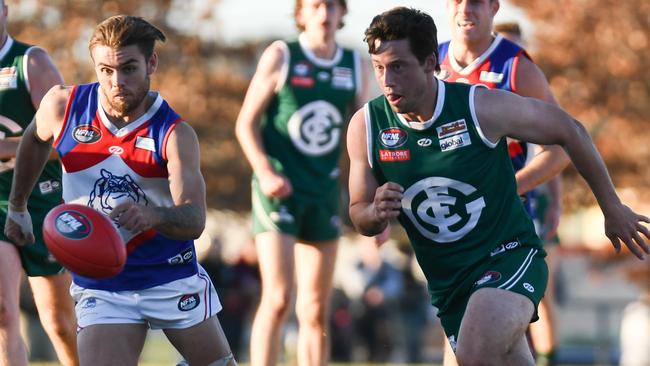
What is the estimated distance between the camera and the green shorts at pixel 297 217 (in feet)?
29.6

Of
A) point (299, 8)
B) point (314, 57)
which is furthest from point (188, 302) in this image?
point (299, 8)

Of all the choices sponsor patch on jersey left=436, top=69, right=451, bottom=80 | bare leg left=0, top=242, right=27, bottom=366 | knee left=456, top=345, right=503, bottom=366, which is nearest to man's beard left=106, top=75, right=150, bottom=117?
bare leg left=0, top=242, right=27, bottom=366

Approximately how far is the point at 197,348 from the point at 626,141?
15.0m

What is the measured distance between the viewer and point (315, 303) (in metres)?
8.97

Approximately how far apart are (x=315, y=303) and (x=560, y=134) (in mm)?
Result: 2956

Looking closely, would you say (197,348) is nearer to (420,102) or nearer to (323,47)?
(420,102)

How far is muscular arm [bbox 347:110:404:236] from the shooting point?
20.2 ft

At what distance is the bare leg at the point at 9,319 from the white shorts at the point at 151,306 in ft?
3.92

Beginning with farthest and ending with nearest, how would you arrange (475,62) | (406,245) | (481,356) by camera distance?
(406,245) → (475,62) → (481,356)

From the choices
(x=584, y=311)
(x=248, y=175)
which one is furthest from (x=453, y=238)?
(x=584, y=311)

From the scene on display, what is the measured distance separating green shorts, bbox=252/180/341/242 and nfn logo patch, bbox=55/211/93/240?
9.89 feet

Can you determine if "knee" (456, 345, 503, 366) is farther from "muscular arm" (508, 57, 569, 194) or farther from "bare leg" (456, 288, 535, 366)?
"muscular arm" (508, 57, 569, 194)

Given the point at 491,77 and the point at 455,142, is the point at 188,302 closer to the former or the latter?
the point at 455,142

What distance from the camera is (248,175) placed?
29312 millimetres
